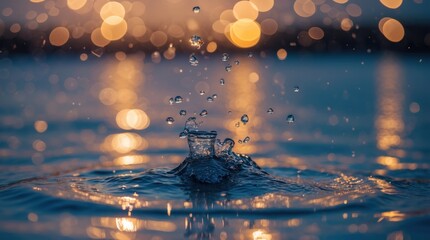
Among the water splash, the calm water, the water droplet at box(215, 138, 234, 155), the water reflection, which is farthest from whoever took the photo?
the water reflection

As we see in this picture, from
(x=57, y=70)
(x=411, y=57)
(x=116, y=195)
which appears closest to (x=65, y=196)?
(x=116, y=195)

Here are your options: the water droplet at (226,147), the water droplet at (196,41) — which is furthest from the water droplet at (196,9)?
the water droplet at (226,147)

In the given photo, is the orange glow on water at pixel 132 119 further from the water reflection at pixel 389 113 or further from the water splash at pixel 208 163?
the water splash at pixel 208 163

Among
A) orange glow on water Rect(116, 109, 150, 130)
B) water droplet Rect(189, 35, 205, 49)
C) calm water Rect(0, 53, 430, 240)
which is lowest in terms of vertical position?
calm water Rect(0, 53, 430, 240)

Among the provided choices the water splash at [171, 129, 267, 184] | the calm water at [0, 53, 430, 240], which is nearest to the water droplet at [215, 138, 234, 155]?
the water splash at [171, 129, 267, 184]

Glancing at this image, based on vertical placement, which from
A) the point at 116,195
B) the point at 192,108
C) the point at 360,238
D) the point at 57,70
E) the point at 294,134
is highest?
the point at 57,70

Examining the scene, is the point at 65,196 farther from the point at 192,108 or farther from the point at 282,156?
the point at 192,108

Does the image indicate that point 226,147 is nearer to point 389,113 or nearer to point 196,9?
point 196,9

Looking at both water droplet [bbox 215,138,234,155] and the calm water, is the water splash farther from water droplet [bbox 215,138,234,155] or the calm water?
the calm water
